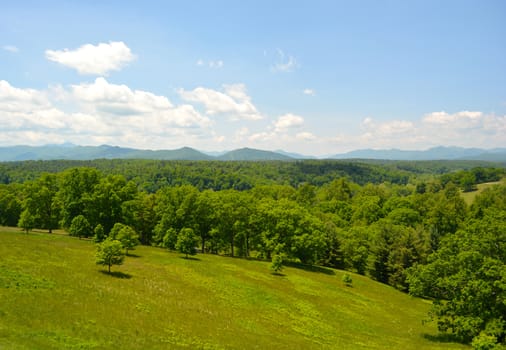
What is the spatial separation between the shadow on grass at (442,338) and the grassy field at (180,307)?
395 mm

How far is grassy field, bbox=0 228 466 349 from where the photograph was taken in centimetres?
2169

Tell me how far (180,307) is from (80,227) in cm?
4207

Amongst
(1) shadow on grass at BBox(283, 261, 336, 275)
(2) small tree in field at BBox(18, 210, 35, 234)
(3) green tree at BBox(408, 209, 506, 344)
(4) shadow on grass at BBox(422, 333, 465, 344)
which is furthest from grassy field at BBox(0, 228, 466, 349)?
(1) shadow on grass at BBox(283, 261, 336, 275)

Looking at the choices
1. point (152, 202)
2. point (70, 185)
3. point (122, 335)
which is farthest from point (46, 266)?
point (152, 202)

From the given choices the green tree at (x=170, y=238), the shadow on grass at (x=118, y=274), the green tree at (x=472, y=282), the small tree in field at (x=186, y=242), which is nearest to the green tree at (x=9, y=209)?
the green tree at (x=170, y=238)

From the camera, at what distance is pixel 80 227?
62500 mm

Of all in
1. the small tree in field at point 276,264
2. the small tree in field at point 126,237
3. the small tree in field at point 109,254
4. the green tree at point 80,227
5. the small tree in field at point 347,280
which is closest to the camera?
the small tree in field at point 109,254

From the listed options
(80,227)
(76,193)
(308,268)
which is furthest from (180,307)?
(76,193)

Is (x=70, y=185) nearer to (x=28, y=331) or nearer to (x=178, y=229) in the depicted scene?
(x=178, y=229)

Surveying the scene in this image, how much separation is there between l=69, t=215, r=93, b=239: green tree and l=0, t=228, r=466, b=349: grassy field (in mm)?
4490

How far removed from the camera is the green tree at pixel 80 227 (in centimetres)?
6225

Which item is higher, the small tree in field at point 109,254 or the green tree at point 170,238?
the small tree in field at point 109,254

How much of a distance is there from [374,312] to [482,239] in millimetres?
18264

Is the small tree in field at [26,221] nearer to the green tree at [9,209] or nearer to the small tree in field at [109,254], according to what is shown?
the green tree at [9,209]
